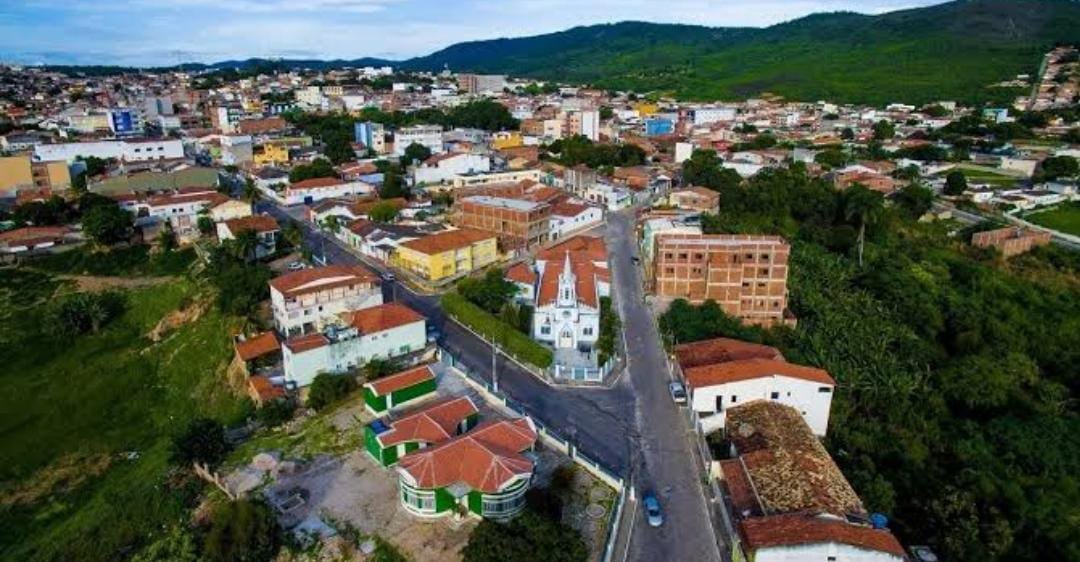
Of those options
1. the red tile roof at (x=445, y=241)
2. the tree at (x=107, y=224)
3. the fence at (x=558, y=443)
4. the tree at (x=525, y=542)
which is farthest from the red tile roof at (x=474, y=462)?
the tree at (x=107, y=224)

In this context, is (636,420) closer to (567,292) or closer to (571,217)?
(567,292)

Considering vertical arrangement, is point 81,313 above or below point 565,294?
below

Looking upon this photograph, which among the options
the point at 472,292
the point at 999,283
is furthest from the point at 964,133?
the point at 472,292

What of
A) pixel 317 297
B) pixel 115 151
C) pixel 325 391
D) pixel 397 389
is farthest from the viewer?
pixel 115 151

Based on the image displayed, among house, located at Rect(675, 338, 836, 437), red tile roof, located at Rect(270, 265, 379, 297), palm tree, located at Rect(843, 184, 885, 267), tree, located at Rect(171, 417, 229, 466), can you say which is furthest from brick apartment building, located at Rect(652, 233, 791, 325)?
tree, located at Rect(171, 417, 229, 466)

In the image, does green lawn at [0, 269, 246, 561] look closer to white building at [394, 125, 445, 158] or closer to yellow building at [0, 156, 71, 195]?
yellow building at [0, 156, 71, 195]

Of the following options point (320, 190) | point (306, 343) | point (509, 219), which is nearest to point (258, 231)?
point (320, 190)

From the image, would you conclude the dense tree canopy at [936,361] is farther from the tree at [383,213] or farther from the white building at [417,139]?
the white building at [417,139]
